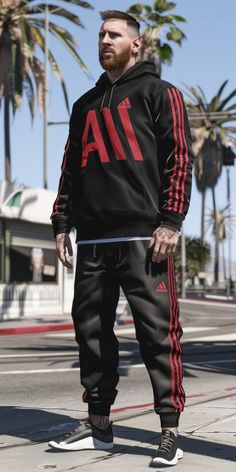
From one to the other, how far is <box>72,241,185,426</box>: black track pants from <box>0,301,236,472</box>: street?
0.61 m

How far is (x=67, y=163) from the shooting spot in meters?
4.73

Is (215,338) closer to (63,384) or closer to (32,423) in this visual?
(63,384)

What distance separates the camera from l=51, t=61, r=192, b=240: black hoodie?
14.3 feet

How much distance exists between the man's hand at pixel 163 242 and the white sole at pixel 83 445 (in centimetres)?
99

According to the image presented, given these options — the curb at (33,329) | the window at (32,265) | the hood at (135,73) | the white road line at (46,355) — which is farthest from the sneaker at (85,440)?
the window at (32,265)

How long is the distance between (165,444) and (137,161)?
1336mm

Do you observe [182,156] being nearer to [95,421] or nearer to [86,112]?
[86,112]

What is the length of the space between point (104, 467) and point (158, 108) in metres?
1.70

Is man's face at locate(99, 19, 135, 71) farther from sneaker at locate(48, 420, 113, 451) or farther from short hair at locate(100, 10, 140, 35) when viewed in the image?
sneaker at locate(48, 420, 113, 451)

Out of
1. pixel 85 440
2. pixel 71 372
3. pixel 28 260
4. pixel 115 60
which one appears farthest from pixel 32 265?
pixel 115 60

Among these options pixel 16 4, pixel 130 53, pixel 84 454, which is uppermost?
pixel 16 4

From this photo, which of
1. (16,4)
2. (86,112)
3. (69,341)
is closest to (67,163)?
(86,112)

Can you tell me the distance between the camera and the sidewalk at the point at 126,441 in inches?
162

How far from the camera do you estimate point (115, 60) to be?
14.8 ft
